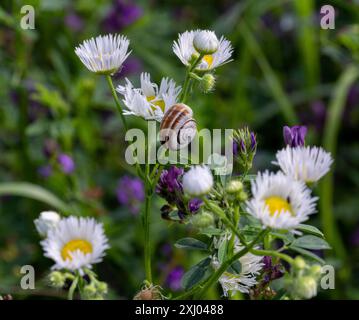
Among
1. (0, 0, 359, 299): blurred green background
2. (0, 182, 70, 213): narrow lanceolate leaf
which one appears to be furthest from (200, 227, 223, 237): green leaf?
(0, 182, 70, 213): narrow lanceolate leaf

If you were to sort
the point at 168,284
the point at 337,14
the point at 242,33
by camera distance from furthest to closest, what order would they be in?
the point at 337,14, the point at 242,33, the point at 168,284

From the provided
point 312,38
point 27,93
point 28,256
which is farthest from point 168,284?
point 312,38

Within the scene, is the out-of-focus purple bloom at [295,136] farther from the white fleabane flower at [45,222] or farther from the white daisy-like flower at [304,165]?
the white fleabane flower at [45,222]

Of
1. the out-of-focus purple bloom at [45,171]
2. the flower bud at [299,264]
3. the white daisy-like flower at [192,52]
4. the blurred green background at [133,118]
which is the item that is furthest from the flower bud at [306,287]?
the out-of-focus purple bloom at [45,171]

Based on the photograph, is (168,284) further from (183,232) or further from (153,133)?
(153,133)

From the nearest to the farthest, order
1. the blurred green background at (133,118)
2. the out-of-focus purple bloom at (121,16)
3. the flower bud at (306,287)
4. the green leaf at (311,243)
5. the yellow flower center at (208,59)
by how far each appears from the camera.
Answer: the flower bud at (306,287) → the green leaf at (311,243) → the yellow flower center at (208,59) → the blurred green background at (133,118) → the out-of-focus purple bloom at (121,16)

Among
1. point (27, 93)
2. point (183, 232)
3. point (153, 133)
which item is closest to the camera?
point (153, 133)
